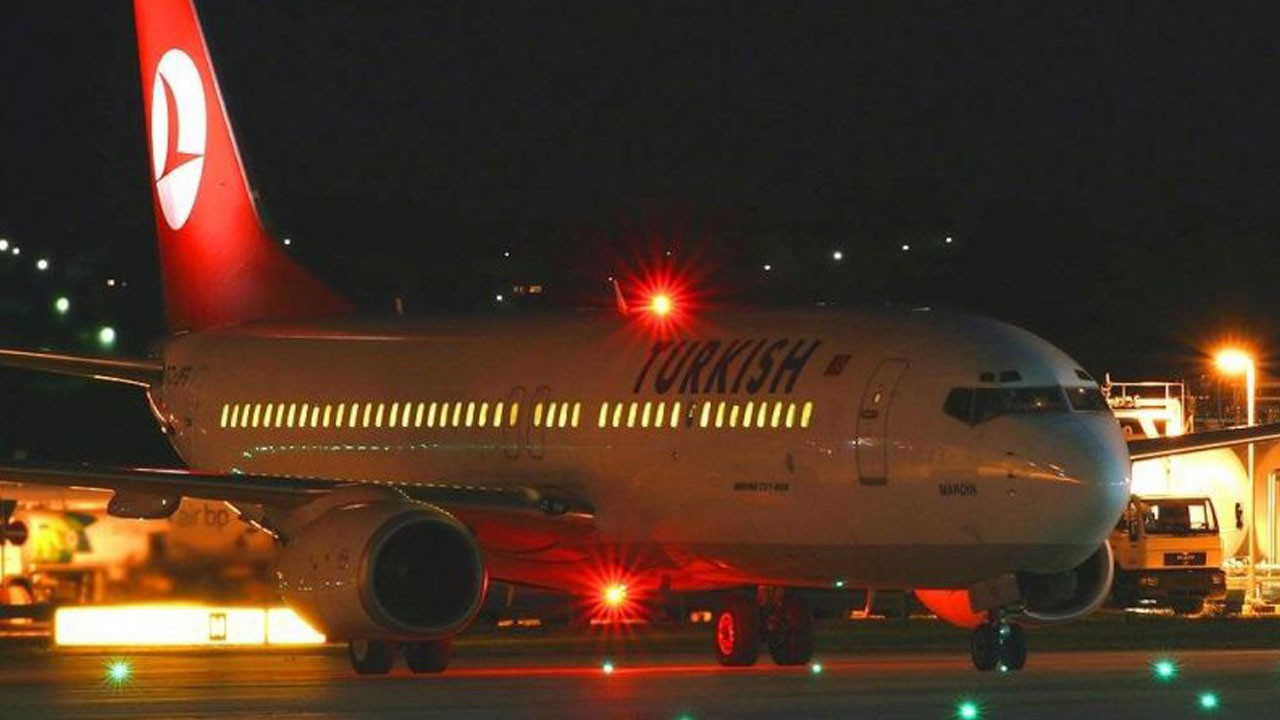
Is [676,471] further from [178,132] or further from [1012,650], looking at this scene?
[178,132]

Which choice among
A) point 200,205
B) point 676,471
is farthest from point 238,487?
point 200,205

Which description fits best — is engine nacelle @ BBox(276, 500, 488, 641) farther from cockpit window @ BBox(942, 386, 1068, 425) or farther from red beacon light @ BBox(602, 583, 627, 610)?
cockpit window @ BBox(942, 386, 1068, 425)

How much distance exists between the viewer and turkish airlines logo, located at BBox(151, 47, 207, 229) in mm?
44156

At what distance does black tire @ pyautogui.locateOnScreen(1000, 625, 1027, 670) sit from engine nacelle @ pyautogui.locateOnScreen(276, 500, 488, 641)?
5415mm

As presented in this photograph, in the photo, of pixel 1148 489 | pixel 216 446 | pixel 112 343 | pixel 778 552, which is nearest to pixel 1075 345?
pixel 112 343

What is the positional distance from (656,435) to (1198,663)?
20.9ft

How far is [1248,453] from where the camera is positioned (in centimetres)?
5612

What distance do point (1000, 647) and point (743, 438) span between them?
3586 mm

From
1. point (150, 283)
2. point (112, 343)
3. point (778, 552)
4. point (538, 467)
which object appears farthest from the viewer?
point (150, 283)

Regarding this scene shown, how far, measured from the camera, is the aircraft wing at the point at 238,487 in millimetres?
31719

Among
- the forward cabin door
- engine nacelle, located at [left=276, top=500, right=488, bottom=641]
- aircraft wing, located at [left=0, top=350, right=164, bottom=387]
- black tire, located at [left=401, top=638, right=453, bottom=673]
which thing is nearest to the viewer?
the forward cabin door

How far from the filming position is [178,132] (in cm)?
4456

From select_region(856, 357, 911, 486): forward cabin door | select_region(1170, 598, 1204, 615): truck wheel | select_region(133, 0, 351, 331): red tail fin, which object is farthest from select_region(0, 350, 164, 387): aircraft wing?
select_region(1170, 598, 1204, 615): truck wheel

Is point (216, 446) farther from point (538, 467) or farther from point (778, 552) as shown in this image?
point (778, 552)
